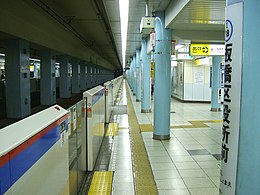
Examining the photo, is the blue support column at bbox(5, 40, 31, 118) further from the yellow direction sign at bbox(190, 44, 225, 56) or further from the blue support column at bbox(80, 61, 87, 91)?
the blue support column at bbox(80, 61, 87, 91)

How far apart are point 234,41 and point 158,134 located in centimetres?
438

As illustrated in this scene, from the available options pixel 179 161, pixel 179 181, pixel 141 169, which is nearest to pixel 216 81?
pixel 179 161

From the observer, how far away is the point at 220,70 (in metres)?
11.2

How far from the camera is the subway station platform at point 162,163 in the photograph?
3.61 m

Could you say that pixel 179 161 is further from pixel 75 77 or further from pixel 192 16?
pixel 75 77

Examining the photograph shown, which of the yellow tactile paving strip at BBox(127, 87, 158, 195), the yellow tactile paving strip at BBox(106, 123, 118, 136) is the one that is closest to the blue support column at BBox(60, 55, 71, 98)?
the yellow tactile paving strip at BBox(106, 123, 118, 136)

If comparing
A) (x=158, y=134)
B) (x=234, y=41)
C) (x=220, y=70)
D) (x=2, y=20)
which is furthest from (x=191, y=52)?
(x=234, y=41)

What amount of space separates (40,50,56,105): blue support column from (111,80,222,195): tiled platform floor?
783 centimetres

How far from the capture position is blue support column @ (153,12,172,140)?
611cm

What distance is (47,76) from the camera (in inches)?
544

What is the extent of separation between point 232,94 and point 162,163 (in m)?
2.78

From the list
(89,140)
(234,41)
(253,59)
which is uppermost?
(234,41)

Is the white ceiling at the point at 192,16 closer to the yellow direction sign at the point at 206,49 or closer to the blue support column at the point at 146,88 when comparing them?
the yellow direction sign at the point at 206,49

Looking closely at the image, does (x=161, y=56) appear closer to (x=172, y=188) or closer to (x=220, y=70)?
(x=172, y=188)
